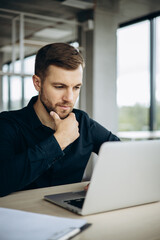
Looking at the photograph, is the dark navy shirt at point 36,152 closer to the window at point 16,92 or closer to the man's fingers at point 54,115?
the man's fingers at point 54,115

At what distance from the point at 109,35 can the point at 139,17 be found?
90cm

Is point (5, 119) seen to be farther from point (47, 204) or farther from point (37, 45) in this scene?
point (37, 45)

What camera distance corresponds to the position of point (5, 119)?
139cm

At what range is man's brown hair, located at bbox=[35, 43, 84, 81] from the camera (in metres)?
1.37

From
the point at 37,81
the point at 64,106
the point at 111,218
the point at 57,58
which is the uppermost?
the point at 57,58

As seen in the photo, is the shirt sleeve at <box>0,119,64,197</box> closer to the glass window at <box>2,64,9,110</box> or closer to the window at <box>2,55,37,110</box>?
the window at <box>2,55,37,110</box>

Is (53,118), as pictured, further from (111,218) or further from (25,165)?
(111,218)

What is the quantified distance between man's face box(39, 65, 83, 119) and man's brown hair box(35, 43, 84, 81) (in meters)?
0.02

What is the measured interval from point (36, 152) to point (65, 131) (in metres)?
0.18

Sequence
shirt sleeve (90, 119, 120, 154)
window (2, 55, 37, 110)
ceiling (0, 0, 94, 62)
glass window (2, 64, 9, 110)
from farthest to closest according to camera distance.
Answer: glass window (2, 64, 9, 110) < window (2, 55, 37, 110) < ceiling (0, 0, 94, 62) < shirt sleeve (90, 119, 120, 154)

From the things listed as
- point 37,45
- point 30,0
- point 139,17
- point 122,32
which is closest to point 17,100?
point 37,45

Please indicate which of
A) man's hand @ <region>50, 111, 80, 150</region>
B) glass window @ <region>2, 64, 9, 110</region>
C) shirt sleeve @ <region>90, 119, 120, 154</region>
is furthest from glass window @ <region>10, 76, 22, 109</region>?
man's hand @ <region>50, 111, 80, 150</region>

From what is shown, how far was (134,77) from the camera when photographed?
571cm

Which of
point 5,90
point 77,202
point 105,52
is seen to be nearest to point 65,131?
point 77,202
